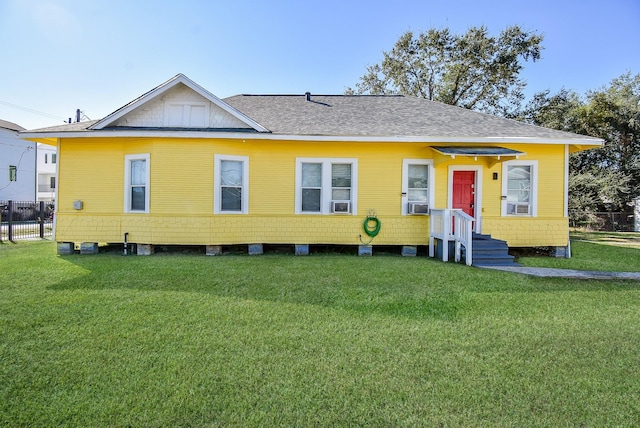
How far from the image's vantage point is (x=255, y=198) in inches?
356

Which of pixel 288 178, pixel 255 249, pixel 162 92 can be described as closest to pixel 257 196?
pixel 288 178

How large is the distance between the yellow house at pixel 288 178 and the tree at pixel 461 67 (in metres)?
16.1

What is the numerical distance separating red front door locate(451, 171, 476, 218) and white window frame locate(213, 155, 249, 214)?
5867 millimetres

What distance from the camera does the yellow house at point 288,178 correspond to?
8555 millimetres

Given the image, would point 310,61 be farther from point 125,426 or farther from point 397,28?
point 125,426

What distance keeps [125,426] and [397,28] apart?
27626 millimetres

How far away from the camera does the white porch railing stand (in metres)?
7.70

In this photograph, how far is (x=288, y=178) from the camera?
9.17 metres

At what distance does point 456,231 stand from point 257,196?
208 inches

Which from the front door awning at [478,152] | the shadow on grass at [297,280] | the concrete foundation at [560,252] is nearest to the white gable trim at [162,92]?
the shadow on grass at [297,280]

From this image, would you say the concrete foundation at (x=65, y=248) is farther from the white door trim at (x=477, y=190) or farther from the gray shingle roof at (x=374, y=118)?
the white door trim at (x=477, y=190)

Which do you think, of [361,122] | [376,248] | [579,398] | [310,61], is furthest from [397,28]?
[579,398]

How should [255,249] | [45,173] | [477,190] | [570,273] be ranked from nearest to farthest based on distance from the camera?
[570,273]
[255,249]
[477,190]
[45,173]

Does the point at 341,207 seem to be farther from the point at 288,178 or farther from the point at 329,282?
the point at 329,282
